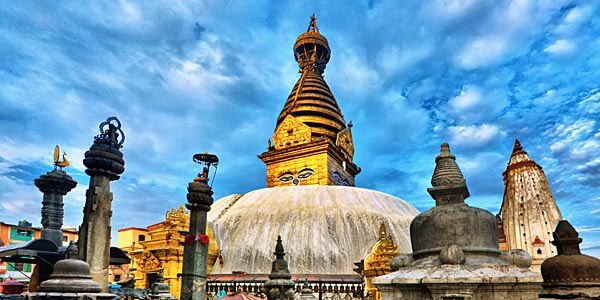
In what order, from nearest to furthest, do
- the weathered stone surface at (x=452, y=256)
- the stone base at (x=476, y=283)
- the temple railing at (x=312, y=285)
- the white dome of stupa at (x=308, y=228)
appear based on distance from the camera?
the stone base at (x=476, y=283) → the weathered stone surface at (x=452, y=256) → the temple railing at (x=312, y=285) → the white dome of stupa at (x=308, y=228)

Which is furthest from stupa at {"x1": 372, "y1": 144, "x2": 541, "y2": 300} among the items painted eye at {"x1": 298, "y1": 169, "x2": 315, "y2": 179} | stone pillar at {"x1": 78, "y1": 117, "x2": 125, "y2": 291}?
painted eye at {"x1": 298, "y1": 169, "x2": 315, "y2": 179}

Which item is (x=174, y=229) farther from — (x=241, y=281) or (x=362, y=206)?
(x=362, y=206)

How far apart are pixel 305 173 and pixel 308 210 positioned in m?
10.8

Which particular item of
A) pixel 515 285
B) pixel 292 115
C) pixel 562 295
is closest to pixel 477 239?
pixel 515 285

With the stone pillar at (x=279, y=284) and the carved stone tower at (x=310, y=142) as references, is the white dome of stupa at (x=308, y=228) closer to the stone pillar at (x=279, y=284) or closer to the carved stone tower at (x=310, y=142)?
the carved stone tower at (x=310, y=142)

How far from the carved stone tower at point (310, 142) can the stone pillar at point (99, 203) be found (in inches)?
1062

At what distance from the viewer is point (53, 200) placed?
515 inches

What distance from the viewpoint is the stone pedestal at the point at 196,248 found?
11.4m

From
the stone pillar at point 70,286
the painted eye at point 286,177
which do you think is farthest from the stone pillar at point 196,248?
the painted eye at point 286,177

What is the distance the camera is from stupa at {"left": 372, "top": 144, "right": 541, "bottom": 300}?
5559 mm

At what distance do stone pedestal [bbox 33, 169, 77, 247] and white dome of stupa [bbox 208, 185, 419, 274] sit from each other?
12.9 meters

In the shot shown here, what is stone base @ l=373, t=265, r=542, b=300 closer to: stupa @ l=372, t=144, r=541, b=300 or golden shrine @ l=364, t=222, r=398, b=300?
stupa @ l=372, t=144, r=541, b=300

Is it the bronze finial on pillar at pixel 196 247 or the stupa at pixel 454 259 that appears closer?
the stupa at pixel 454 259

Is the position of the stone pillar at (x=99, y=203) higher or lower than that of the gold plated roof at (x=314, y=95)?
lower
